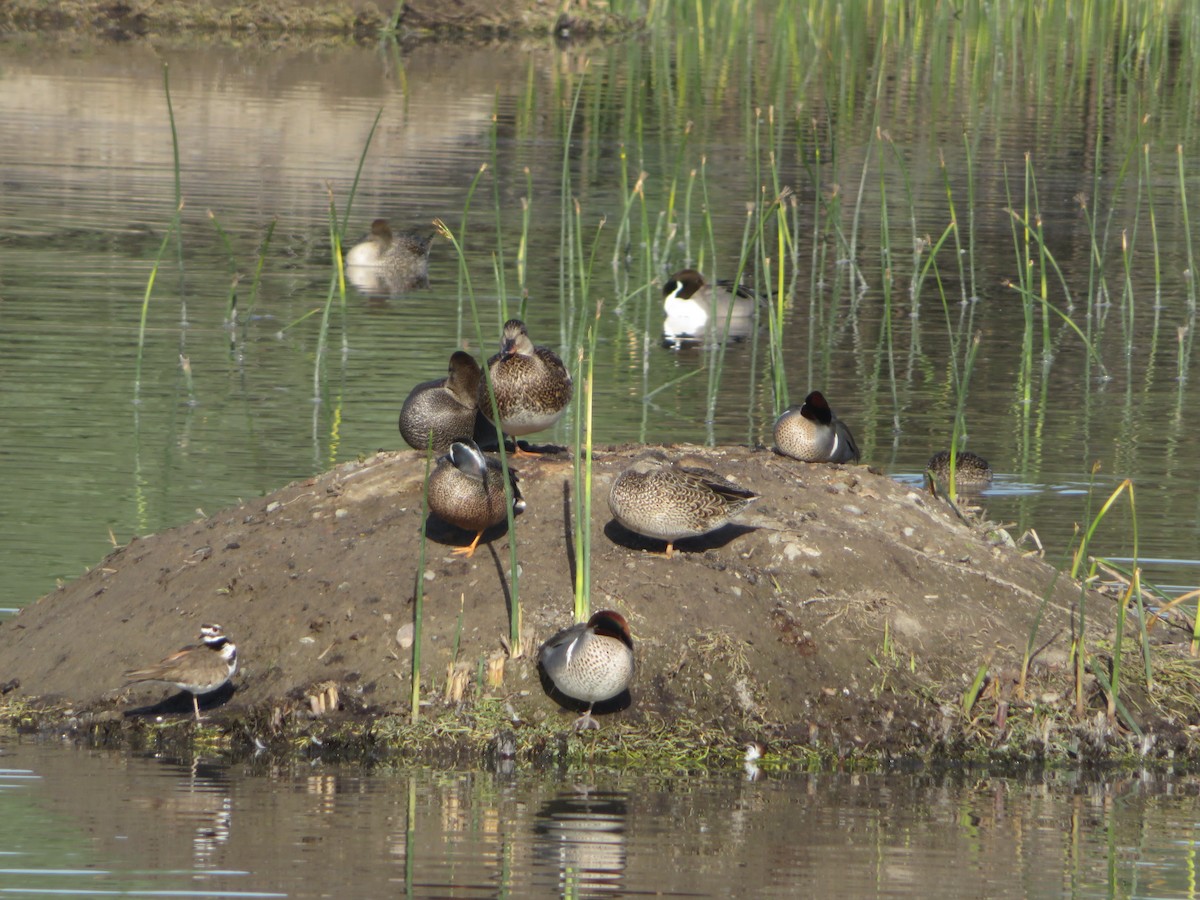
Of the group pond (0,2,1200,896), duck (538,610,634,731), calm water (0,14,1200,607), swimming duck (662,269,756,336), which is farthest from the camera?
swimming duck (662,269,756,336)

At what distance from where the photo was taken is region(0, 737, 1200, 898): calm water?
280 inches

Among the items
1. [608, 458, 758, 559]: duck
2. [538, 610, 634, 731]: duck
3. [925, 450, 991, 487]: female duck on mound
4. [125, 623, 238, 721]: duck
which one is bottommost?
[925, 450, 991, 487]: female duck on mound

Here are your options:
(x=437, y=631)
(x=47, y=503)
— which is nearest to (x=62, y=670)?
(x=437, y=631)

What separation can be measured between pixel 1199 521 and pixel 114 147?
2115cm

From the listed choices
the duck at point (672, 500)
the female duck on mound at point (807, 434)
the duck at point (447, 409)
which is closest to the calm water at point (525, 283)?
the duck at point (447, 409)

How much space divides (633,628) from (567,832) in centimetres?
166

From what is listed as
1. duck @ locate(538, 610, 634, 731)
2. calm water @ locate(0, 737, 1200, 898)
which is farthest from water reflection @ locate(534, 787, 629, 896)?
duck @ locate(538, 610, 634, 731)

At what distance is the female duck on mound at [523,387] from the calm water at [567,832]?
98.8 inches

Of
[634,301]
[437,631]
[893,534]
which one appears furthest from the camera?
[634,301]

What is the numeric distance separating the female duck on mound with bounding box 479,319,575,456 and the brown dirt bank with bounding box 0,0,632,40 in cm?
3670

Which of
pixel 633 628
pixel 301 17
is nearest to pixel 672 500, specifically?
pixel 633 628

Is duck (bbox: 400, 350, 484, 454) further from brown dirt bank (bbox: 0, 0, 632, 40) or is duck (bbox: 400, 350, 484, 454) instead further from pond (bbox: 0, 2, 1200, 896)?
brown dirt bank (bbox: 0, 0, 632, 40)

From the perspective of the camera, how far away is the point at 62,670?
943cm

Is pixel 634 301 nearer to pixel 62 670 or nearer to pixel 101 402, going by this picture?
pixel 101 402
